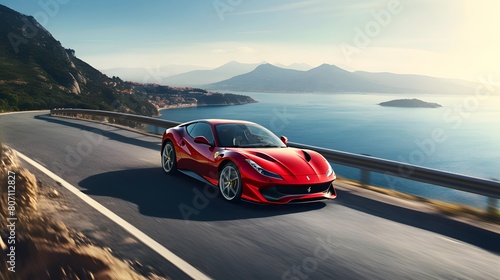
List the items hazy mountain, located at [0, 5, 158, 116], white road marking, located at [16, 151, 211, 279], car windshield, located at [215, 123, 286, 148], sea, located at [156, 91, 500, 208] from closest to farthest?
1. white road marking, located at [16, 151, 211, 279]
2. car windshield, located at [215, 123, 286, 148]
3. sea, located at [156, 91, 500, 208]
4. hazy mountain, located at [0, 5, 158, 116]

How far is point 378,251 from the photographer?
5.11 m

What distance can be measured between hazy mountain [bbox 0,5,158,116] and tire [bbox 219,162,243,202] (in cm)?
7647

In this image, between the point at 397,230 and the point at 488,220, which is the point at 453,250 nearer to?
the point at 397,230

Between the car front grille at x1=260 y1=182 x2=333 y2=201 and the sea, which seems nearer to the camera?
the car front grille at x1=260 y1=182 x2=333 y2=201

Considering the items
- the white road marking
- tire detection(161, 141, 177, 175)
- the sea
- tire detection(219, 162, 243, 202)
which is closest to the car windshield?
tire detection(219, 162, 243, 202)

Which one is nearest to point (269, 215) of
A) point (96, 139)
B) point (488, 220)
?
point (488, 220)

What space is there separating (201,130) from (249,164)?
2.18 meters

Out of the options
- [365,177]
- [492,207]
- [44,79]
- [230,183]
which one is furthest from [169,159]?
[44,79]

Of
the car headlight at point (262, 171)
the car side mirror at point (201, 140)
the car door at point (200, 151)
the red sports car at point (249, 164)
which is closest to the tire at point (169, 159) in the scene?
the red sports car at point (249, 164)

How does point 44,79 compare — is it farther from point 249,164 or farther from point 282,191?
point 282,191

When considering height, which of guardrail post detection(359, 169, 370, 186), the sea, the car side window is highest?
the car side window

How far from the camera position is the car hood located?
6973mm

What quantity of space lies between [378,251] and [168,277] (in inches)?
96.1

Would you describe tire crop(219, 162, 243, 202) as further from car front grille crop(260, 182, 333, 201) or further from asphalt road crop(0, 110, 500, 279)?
car front grille crop(260, 182, 333, 201)
